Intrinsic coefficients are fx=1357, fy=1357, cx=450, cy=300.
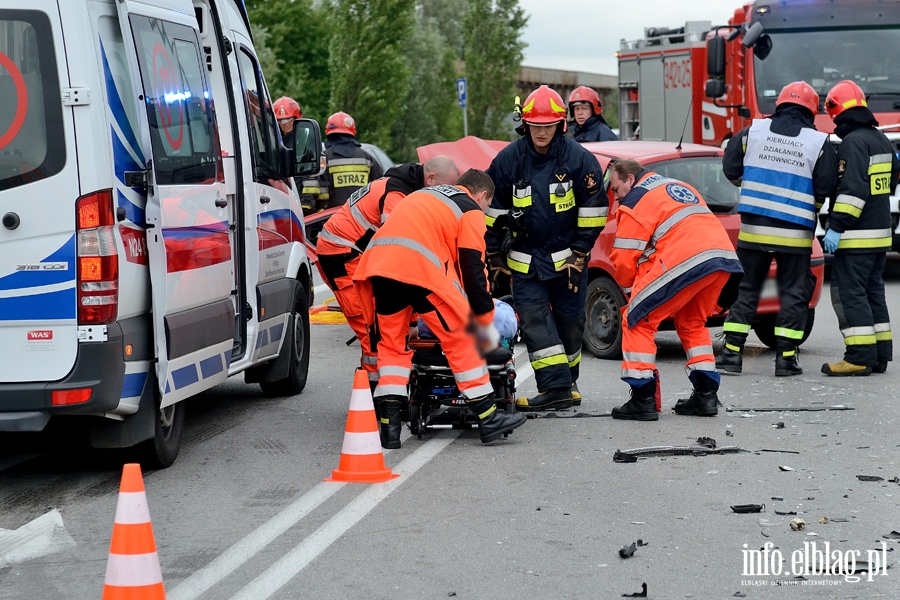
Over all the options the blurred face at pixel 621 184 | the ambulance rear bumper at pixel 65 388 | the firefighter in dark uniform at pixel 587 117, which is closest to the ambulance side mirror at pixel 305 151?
the blurred face at pixel 621 184

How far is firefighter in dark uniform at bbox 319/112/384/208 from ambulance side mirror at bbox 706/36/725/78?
5441mm

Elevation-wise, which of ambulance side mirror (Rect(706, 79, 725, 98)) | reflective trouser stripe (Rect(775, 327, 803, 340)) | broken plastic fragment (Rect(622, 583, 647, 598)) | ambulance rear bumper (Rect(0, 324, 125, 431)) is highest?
ambulance side mirror (Rect(706, 79, 725, 98))

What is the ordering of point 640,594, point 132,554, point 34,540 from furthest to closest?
point 34,540 → point 640,594 → point 132,554

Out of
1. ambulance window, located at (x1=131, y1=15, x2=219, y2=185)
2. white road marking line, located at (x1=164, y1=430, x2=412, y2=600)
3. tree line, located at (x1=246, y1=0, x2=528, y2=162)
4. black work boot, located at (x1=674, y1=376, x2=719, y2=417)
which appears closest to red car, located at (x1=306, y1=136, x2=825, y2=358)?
black work boot, located at (x1=674, y1=376, x2=719, y2=417)

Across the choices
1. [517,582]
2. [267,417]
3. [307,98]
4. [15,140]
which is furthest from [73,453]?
[307,98]

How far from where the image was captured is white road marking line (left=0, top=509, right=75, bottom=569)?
5480 millimetres

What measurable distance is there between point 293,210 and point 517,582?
4.81 metres

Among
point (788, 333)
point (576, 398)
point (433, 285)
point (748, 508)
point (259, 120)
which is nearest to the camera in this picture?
point (748, 508)

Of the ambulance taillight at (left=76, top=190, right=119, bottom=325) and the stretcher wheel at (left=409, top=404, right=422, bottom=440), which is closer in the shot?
the ambulance taillight at (left=76, top=190, right=119, bottom=325)

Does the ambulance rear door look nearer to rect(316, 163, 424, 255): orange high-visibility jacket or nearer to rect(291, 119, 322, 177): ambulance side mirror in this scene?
rect(316, 163, 424, 255): orange high-visibility jacket

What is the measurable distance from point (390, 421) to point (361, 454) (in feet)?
2.58

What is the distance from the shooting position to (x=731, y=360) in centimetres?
1023

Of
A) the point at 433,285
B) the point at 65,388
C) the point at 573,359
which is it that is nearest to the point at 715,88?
the point at 573,359

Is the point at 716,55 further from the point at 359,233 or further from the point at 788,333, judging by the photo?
the point at 359,233
